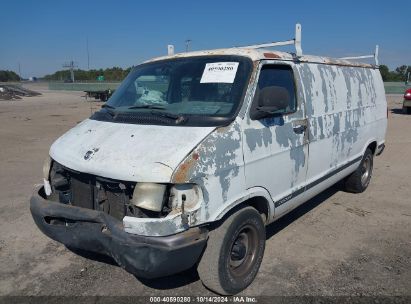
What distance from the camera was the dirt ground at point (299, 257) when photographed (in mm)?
3500

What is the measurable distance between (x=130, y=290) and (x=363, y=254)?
250 cm

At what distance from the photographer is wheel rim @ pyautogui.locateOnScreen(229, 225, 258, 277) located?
135 inches

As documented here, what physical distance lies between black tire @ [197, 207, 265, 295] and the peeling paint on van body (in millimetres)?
174

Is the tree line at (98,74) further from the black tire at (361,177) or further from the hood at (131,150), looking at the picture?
the hood at (131,150)

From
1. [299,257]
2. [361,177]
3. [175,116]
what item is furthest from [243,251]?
[361,177]

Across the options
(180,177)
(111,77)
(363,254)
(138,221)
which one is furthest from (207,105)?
(111,77)

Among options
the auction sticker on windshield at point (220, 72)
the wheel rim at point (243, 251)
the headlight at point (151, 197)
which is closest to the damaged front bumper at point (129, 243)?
the headlight at point (151, 197)

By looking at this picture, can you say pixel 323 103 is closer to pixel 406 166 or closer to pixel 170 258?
pixel 170 258

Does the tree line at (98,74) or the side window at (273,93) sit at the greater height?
the tree line at (98,74)

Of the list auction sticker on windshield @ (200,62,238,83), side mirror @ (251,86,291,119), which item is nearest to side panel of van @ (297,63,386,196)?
side mirror @ (251,86,291,119)

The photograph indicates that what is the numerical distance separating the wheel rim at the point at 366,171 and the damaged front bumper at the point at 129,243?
14.0 feet

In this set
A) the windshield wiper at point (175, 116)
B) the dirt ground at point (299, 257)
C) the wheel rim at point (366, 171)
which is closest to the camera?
the windshield wiper at point (175, 116)

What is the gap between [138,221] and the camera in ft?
9.11

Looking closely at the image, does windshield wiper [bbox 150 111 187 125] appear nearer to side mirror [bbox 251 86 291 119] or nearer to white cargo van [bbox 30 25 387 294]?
white cargo van [bbox 30 25 387 294]
